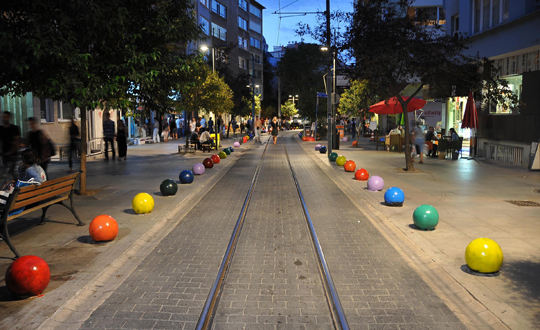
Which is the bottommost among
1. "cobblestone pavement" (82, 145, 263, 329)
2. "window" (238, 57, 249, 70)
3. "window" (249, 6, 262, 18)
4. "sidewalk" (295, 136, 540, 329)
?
"cobblestone pavement" (82, 145, 263, 329)

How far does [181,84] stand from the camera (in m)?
11.7

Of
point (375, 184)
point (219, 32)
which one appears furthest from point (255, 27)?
point (375, 184)

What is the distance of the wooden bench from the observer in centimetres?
612

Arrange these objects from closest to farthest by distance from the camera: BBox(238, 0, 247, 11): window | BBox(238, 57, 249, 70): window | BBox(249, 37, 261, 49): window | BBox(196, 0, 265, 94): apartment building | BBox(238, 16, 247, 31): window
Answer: BBox(196, 0, 265, 94): apartment building
BBox(238, 0, 247, 11): window
BBox(238, 16, 247, 31): window
BBox(238, 57, 249, 70): window
BBox(249, 37, 261, 49): window

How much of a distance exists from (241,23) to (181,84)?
64.8 m

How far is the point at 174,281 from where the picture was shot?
548 centimetres

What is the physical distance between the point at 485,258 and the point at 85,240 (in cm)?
563

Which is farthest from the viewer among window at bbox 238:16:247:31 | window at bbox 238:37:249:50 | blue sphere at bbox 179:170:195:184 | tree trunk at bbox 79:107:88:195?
window at bbox 238:37:249:50

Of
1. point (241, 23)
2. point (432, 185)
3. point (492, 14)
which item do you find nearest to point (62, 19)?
point (432, 185)

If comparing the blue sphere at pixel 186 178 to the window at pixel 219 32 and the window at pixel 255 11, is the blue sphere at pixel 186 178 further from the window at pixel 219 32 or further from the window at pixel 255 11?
the window at pixel 255 11

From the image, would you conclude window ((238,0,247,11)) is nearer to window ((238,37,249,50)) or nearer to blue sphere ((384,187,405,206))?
window ((238,37,249,50))

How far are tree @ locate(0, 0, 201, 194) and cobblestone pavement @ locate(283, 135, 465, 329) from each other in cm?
505

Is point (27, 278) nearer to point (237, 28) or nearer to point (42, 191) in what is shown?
point (42, 191)

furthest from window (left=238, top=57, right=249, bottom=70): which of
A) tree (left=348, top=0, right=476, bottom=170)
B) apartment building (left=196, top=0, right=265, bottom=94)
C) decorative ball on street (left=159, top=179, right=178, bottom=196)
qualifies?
decorative ball on street (left=159, top=179, right=178, bottom=196)
